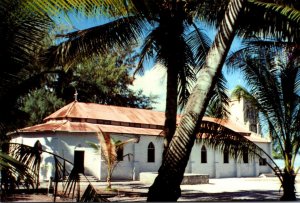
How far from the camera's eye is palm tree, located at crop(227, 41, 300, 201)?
31.6 ft

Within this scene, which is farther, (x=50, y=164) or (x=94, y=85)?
(x=94, y=85)

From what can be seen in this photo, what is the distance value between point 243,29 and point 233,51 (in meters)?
1.71

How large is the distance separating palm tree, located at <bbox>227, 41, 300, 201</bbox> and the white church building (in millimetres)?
10373

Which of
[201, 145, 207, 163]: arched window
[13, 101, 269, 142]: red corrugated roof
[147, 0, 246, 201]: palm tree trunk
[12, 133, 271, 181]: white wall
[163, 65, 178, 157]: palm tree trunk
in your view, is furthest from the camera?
[201, 145, 207, 163]: arched window

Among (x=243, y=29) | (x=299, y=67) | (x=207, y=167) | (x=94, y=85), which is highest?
(x=94, y=85)

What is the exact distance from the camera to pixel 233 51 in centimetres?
1035

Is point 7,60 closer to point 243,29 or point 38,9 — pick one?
point 38,9

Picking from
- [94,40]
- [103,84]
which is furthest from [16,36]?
[103,84]

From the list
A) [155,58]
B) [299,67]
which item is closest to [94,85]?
[155,58]

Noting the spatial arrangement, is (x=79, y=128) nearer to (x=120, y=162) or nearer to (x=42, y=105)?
(x=120, y=162)

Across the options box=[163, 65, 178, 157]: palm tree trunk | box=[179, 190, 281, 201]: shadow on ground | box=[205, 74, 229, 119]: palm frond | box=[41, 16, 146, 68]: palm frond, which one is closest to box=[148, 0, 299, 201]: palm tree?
box=[163, 65, 178, 157]: palm tree trunk

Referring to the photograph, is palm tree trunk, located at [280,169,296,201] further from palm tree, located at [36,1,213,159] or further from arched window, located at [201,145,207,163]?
arched window, located at [201,145,207,163]

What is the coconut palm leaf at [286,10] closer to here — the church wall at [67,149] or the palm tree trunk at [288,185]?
the palm tree trunk at [288,185]

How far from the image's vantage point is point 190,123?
5.34 meters
